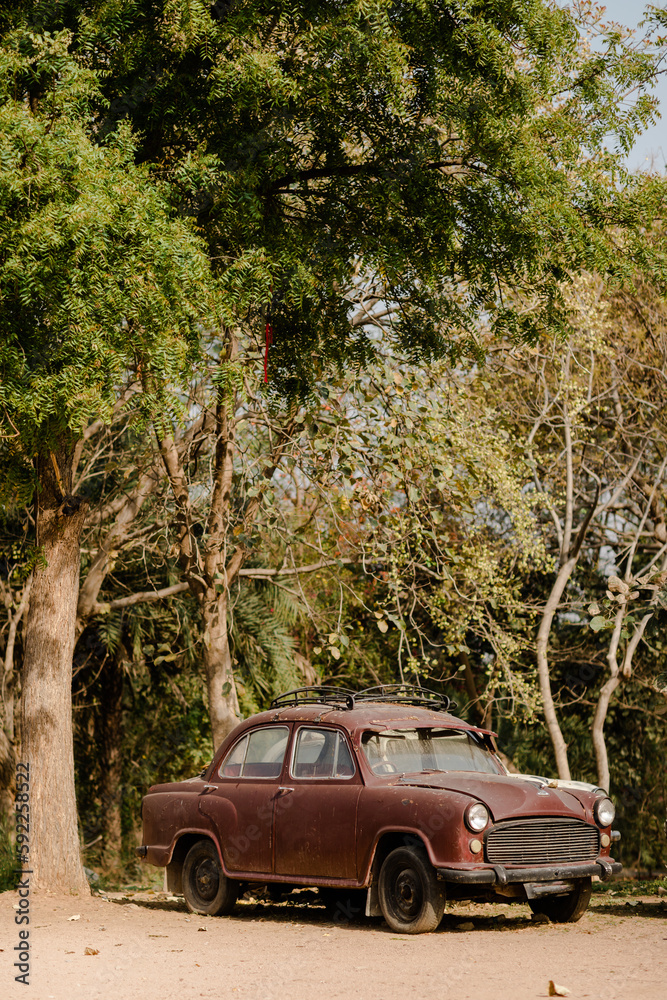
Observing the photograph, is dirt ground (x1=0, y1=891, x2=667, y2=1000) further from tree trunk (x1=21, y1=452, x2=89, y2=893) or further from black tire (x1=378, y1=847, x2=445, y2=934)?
tree trunk (x1=21, y1=452, x2=89, y2=893)

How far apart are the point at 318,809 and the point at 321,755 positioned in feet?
1.51

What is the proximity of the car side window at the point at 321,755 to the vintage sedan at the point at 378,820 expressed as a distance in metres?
0.01

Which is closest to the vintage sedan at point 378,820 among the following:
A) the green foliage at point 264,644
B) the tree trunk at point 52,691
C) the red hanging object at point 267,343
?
the tree trunk at point 52,691

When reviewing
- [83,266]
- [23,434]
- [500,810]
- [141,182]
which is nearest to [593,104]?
[141,182]

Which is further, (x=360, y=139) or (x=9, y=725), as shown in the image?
(x=9, y=725)

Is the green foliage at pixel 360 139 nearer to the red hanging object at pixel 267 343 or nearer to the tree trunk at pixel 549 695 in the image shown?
the red hanging object at pixel 267 343

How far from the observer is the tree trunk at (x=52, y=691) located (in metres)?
10.5

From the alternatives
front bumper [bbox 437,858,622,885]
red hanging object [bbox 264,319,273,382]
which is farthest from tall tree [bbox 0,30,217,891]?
front bumper [bbox 437,858,622,885]

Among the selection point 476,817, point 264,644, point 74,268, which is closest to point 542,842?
point 476,817

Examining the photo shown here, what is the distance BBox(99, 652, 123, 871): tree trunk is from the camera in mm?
18688

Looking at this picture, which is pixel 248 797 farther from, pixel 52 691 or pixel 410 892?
pixel 52 691

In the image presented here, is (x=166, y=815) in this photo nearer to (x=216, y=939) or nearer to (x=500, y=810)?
(x=216, y=939)

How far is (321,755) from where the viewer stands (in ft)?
28.4

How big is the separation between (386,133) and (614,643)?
849cm
